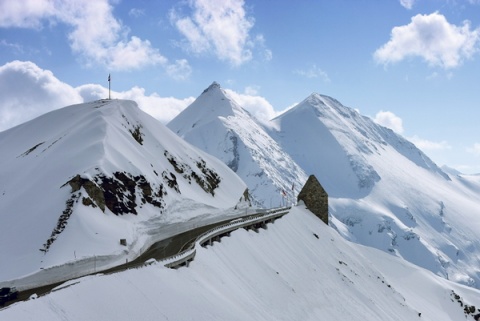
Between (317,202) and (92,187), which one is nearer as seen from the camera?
(92,187)

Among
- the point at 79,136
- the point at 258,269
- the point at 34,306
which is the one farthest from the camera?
the point at 79,136

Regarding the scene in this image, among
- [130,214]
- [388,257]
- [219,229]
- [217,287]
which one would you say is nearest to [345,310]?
[219,229]

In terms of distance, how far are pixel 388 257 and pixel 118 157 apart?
6242 centimetres

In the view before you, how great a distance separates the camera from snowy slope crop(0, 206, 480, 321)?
2188 centimetres

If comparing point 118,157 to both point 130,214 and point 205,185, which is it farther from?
point 205,185

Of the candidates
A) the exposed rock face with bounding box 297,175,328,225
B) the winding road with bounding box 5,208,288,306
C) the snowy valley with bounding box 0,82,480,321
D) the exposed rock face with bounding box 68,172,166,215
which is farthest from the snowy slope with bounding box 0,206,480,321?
the exposed rock face with bounding box 68,172,166,215

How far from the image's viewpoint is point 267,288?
40.0 meters

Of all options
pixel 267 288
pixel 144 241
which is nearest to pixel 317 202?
pixel 144 241

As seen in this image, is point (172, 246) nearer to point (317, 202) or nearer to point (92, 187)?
point (92, 187)

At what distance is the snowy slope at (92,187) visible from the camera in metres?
38.9

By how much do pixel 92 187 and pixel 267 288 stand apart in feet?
62.2

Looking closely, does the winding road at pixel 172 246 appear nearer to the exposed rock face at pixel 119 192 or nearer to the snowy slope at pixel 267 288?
the snowy slope at pixel 267 288

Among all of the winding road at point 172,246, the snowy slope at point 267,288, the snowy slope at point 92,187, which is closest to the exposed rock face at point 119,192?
the snowy slope at point 92,187

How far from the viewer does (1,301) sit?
96.2 feet
